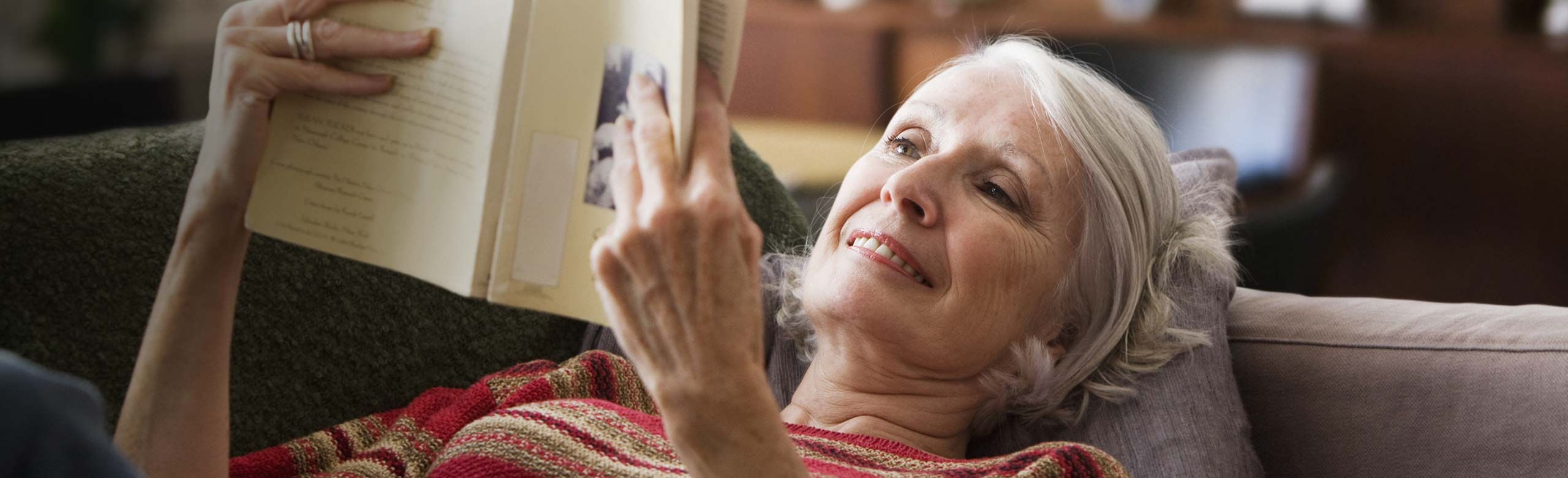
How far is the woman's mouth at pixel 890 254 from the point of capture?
1351mm

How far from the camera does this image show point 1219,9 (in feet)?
13.3

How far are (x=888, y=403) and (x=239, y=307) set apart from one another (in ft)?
2.31

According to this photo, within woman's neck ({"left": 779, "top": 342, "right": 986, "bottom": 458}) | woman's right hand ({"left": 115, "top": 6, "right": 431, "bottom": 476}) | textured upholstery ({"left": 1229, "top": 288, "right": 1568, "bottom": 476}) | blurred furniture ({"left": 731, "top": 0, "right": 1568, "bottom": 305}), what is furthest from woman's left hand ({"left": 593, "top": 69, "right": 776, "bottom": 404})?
blurred furniture ({"left": 731, "top": 0, "right": 1568, "bottom": 305})

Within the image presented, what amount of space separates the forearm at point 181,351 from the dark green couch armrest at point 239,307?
0.46 feet

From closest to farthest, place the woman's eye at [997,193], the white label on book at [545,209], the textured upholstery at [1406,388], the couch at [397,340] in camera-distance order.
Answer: the white label on book at [545,209], the couch at [397,340], the textured upholstery at [1406,388], the woman's eye at [997,193]

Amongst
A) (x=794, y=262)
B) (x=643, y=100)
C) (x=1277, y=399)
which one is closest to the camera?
(x=643, y=100)

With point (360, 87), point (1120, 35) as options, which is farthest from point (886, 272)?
point (1120, 35)

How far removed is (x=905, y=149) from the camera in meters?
1.48

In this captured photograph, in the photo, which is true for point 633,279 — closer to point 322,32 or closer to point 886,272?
point 322,32

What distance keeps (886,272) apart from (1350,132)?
311 centimetres

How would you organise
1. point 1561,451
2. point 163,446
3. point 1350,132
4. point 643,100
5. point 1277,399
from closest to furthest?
1. point 643,100
2. point 163,446
3. point 1561,451
4. point 1277,399
5. point 1350,132

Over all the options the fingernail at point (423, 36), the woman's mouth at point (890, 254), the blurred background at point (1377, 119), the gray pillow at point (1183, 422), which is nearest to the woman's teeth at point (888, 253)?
the woman's mouth at point (890, 254)

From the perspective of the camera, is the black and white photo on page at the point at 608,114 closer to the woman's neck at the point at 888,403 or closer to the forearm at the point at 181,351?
the forearm at the point at 181,351

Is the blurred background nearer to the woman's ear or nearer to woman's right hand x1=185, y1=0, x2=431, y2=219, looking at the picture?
the woman's ear
